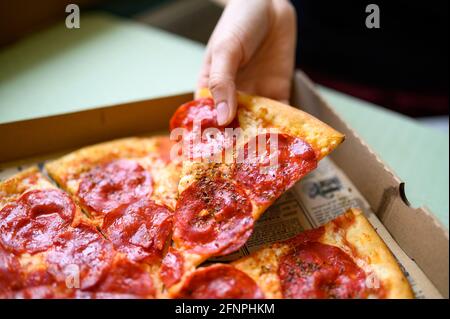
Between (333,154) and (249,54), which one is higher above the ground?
(249,54)

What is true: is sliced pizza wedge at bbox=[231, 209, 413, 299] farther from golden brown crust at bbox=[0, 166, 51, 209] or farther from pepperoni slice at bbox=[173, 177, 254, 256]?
golden brown crust at bbox=[0, 166, 51, 209]

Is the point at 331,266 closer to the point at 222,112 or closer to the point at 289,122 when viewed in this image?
the point at 289,122

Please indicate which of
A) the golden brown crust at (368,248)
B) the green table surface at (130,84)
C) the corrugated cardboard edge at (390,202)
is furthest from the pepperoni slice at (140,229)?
the corrugated cardboard edge at (390,202)

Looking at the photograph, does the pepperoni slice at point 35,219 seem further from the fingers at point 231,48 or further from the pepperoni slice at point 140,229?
the fingers at point 231,48

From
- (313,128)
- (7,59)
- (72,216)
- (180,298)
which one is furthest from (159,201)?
(7,59)

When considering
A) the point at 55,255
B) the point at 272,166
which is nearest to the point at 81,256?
the point at 55,255

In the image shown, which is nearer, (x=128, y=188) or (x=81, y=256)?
(x=81, y=256)
